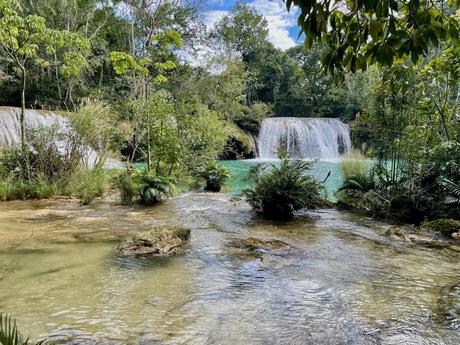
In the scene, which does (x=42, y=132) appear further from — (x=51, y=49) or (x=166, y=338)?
(x=166, y=338)

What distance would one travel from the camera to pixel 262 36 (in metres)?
33.0

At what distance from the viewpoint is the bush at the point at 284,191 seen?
6.19 m

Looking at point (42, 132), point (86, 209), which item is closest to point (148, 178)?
point (86, 209)

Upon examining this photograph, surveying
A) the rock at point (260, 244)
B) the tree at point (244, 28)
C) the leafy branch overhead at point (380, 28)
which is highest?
the tree at point (244, 28)

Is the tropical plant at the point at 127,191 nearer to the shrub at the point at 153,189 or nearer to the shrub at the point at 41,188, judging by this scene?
the shrub at the point at 153,189

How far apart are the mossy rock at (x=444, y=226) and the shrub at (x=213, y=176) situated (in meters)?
5.35

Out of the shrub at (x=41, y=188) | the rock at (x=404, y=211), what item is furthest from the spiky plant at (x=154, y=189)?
the rock at (x=404, y=211)

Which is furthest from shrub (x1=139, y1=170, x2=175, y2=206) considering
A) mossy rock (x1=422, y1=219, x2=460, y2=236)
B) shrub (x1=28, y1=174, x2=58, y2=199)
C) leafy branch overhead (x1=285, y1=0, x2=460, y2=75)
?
leafy branch overhead (x1=285, y1=0, x2=460, y2=75)

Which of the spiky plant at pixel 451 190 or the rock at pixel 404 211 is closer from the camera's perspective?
the spiky plant at pixel 451 190

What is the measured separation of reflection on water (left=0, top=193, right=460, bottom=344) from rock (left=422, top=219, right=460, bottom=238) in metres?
0.84

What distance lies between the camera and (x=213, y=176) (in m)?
9.90

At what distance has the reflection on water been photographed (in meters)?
2.39

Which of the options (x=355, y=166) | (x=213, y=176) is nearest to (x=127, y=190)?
(x=213, y=176)

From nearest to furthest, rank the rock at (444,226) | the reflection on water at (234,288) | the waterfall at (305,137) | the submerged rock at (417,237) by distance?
the reflection on water at (234,288) < the submerged rock at (417,237) < the rock at (444,226) < the waterfall at (305,137)
